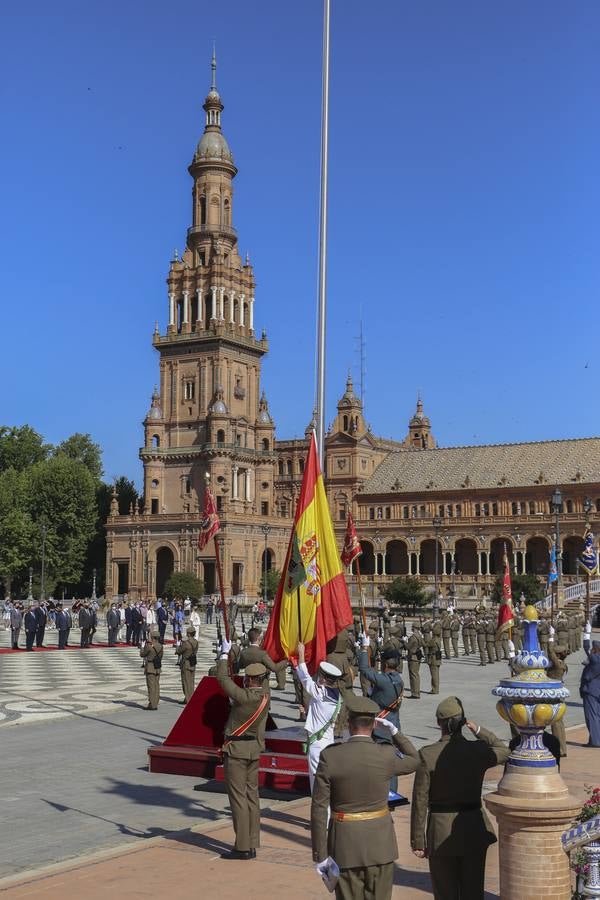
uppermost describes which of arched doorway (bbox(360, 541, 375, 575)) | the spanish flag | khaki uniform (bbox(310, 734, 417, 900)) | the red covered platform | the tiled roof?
the tiled roof

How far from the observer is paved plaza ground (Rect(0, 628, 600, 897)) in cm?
986

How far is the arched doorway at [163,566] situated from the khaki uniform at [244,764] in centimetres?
8115

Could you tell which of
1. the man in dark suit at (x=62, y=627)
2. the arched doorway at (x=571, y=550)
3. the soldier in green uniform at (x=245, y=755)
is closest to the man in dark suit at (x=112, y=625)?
the man in dark suit at (x=62, y=627)

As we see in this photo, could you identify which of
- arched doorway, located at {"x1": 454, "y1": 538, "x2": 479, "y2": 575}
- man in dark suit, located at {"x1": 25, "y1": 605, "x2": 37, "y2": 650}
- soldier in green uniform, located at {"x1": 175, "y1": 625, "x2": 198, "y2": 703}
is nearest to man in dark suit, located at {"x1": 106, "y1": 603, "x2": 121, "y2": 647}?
man in dark suit, located at {"x1": 25, "y1": 605, "x2": 37, "y2": 650}

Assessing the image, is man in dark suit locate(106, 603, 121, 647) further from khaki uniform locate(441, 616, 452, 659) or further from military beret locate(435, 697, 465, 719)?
military beret locate(435, 697, 465, 719)

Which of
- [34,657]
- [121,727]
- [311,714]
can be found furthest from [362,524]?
[311,714]

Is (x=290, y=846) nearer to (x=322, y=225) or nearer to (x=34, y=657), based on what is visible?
(x=322, y=225)

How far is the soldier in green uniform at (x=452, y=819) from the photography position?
295 inches

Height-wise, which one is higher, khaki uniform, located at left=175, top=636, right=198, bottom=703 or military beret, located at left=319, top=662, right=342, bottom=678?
military beret, located at left=319, top=662, right=342, bottom=678

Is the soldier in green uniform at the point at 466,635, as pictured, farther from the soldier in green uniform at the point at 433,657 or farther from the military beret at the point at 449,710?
the military beret at the point at 449,710

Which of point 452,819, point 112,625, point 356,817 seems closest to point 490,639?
point 112,625

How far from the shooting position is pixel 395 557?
3912 inches

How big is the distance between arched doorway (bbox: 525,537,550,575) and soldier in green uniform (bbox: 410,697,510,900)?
83774 millimetres

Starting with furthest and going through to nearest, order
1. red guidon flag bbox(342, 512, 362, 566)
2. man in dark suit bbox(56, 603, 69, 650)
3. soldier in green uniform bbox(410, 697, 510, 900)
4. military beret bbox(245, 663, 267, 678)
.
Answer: man in dark suit bbox(56, 603, 69, 650)
red guidon flag bbox(342, 512, 362, 566)
military beret bbox(245, 663, 267, 678)
soldier in green uniform bbox(410, 697, 510, 900)
